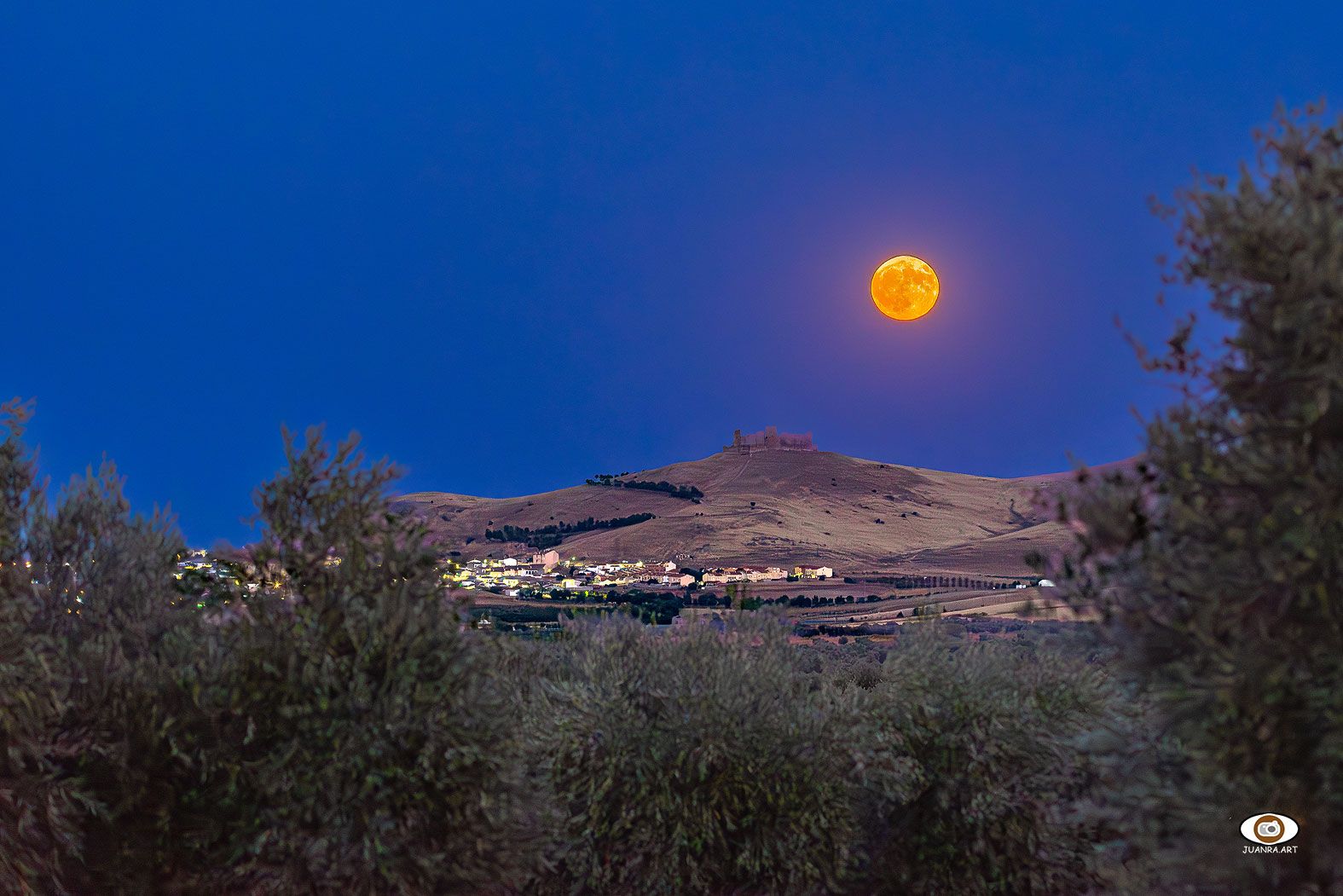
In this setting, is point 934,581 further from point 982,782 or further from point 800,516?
point 982,782

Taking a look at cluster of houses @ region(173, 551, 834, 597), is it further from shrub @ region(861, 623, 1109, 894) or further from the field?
shrub @ region(861, 623, 1109, 894)

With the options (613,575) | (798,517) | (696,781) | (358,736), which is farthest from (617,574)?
(358,736)

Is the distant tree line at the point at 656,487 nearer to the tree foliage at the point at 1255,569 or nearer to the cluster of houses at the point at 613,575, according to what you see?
the cluster of houses at the point at 613,575

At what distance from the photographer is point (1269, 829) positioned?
8.92m

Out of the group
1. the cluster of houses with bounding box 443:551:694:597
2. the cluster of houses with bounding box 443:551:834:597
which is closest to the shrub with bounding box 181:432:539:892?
the cluster of houses with bounding box 443:551:694:597

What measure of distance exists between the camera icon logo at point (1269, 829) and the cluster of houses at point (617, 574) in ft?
173

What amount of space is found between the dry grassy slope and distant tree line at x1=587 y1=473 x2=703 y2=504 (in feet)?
3.50

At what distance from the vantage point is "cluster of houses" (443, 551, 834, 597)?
69875 mm

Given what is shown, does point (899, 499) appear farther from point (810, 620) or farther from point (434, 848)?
point (434, 848)

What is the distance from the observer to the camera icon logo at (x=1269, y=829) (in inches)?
348

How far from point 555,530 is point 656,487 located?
15276 mm

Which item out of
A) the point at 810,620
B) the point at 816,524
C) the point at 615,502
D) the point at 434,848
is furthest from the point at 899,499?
the point at 434,848

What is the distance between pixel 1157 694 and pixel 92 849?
12.5 meters

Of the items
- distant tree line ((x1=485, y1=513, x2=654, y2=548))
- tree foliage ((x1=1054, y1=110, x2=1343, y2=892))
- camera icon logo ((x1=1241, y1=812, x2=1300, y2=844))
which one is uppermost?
distant tree line ((x1=485, y1=513, x2=654, y2=548))
